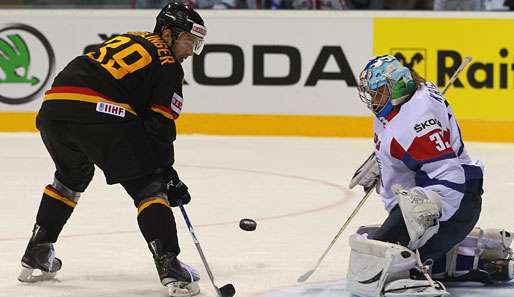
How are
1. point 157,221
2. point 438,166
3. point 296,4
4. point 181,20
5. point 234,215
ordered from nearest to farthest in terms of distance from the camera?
point 438,166, point 157,221, point 181,20, point 234,215, point 296,4

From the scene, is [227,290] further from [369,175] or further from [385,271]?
[369,175]

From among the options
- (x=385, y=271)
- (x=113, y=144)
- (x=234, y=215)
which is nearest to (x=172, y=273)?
(x=113, y=144)

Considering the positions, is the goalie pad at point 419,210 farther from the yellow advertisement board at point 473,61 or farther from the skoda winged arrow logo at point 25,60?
the skoda winged arrow logo at point 25,60

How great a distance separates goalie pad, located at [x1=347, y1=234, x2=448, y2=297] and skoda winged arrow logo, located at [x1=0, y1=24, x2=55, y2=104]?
225 inches

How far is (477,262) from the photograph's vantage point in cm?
441

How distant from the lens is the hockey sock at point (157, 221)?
4.13m

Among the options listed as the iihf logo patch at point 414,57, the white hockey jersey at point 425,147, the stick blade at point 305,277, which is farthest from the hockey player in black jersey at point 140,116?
the iihf logo patch at point 414,57

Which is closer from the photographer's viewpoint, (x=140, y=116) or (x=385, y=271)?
(x=385, y=271)

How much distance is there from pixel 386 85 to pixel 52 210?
1.30 metres

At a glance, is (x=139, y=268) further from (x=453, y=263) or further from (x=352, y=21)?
(x=352, y=21)

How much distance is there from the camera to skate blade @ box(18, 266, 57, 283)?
4496 mm

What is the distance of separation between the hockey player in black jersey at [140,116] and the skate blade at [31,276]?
1.63ft

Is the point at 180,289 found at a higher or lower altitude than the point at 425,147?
lower

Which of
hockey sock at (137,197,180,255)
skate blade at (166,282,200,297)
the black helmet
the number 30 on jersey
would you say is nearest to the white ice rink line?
skate blade at (166,282,200,297)
